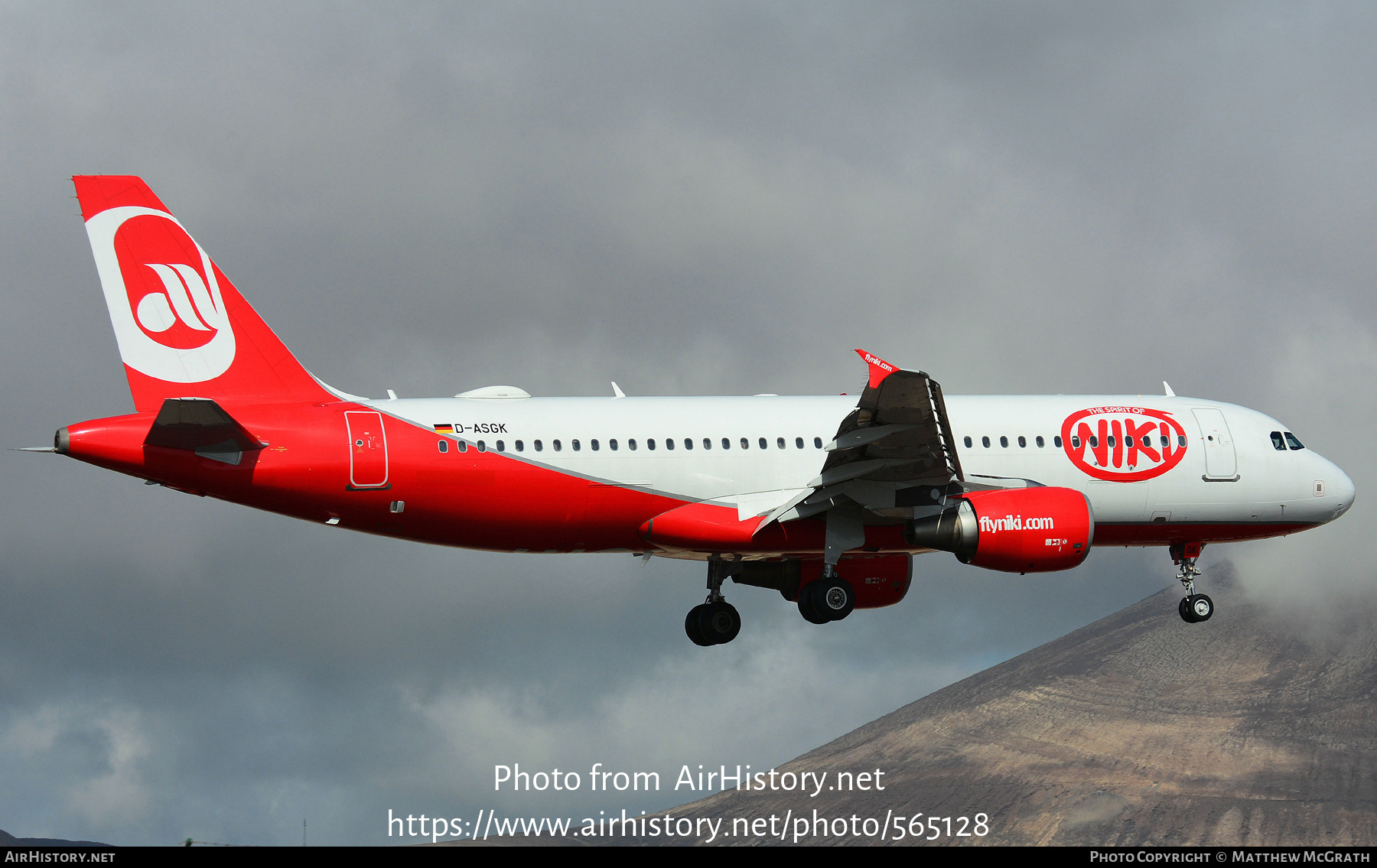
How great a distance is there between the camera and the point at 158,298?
30250 millimetres

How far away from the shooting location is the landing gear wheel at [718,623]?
118 ft

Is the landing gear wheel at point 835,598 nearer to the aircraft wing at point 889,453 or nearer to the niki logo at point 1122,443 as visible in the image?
the aircraft wing at point 889,453

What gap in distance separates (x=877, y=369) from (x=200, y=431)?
13.4 meters

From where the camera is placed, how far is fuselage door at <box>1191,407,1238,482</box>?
3569 cm

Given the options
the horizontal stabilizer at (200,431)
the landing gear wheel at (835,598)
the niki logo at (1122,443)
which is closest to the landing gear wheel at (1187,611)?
the niki logo at (1122,443)

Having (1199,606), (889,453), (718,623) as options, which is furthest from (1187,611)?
(718,623)

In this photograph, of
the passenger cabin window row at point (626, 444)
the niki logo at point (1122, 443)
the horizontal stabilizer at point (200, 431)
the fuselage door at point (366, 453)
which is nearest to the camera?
the horizontal stabilizer at point (200, 431)

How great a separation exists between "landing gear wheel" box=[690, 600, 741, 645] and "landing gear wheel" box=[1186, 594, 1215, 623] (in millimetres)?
11556

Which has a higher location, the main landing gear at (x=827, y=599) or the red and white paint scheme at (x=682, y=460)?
the red and white paint scheme at (x=682, y=460)

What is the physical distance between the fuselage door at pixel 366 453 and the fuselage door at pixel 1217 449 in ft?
65.3

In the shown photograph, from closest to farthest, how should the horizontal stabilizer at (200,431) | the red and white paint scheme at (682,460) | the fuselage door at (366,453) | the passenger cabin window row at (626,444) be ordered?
1. the horizontal stabilizer at (200,431)
2. the red and white paint scheme at (682,460)
3. the fuselage door at (366,453)
4. the passenger cabin window row at (626,444)

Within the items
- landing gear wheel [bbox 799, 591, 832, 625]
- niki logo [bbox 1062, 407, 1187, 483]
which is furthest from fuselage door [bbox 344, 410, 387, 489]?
niki logo [bbox 1062, 407, 1187, 483]
